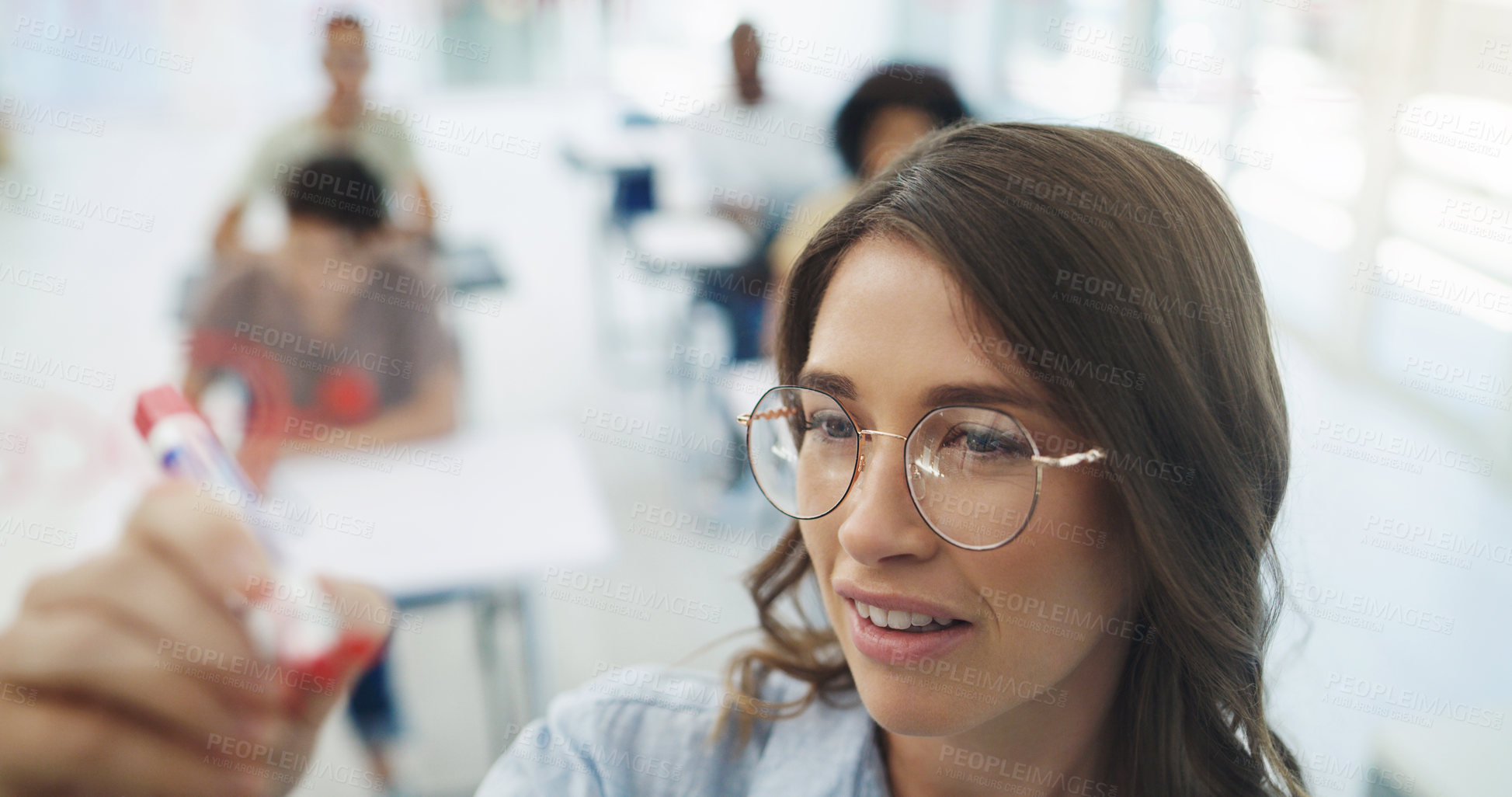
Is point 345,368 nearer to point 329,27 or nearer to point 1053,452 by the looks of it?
point 329,27

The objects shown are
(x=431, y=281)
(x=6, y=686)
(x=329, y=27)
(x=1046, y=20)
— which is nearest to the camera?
(x=6, y=686)

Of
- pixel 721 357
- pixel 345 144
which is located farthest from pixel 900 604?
pixel 721 357

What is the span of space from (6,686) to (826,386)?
73 cm

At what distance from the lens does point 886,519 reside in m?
0.67

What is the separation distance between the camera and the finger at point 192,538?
87 centimetres

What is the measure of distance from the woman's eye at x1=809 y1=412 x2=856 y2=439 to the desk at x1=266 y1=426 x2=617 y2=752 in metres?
0.86

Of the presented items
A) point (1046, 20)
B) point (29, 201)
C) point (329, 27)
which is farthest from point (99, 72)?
point (1046, 20)

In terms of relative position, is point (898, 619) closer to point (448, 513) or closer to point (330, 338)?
point (448, 513)

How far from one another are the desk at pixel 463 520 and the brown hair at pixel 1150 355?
0.77m

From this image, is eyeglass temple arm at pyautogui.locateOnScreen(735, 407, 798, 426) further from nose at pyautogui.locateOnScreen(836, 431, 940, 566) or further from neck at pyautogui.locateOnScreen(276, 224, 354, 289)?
neck at pyautogui.locateOnScreen(276, 224, 354, 289)

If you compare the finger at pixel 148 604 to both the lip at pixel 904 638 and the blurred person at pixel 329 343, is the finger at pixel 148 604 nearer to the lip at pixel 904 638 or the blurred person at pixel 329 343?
the lip at pixel 904 638

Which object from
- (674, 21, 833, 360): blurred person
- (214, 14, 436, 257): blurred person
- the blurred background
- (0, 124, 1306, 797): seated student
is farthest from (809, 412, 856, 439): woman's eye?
(674, 21, 833, 360): blurred person

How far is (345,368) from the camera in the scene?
200cm

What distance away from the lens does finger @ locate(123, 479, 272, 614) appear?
0.87m
